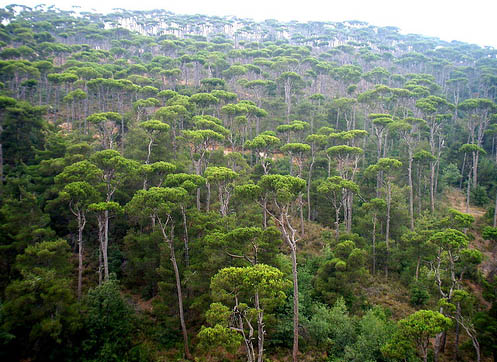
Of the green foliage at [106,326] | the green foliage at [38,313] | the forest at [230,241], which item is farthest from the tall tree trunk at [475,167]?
the green foliage at [38,313]

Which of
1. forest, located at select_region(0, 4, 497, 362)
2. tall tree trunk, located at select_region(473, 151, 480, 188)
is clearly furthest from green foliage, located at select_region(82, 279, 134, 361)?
tall tree trunk, located at select_region(473, 151, 480, 188)

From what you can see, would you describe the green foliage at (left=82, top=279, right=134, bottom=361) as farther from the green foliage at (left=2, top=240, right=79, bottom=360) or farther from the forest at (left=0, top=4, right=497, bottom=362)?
the green foliage at (left=2, top=240, right=79, bottom=360)

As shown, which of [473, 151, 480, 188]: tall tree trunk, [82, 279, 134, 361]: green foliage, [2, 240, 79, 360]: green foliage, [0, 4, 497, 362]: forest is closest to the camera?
[2, 240, 79, 360]: green foliage

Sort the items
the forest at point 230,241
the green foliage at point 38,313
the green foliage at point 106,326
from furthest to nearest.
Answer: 1. the green foliage at point 106,326
2. the forest at point 230,241
3. the green foliage at point 38,313

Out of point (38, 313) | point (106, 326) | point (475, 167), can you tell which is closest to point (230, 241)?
point (106, 326)

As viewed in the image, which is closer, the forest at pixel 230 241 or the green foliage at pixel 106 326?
the forest at pixel 230 241

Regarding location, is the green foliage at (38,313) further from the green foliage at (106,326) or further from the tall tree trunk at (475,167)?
the tall tree trunk at (475,167)

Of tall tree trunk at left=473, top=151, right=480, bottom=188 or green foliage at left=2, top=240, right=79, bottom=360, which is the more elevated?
tall tree trunk at left=473, top=151, right=480, bottom=188

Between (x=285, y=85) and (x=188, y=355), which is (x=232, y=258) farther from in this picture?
(x=285, y=85)

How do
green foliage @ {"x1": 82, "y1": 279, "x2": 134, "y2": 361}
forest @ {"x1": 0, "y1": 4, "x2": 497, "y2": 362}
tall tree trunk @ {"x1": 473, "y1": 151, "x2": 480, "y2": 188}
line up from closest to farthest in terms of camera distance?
forest @ {"x1": 0, "y1": 4, "x2": 497, "y2": 362}
green foliage @ {"x1": 82, "y1": 279, "x2": 134, "y2": 361}
tall tree trunk @ {"x1": 473, "y1": 151, "x2": 480, "y2": 188}

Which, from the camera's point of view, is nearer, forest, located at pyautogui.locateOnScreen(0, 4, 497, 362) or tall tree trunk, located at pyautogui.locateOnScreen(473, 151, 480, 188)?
forest, located at pyautogui.locateOnScreen(0, 4, 497, 362)

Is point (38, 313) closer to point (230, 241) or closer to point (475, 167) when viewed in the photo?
point (230, 241)
